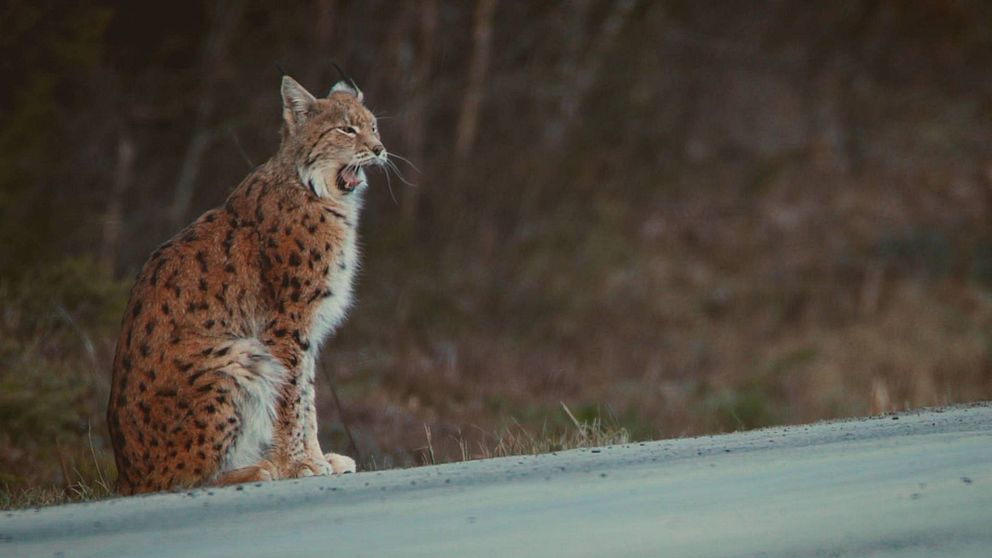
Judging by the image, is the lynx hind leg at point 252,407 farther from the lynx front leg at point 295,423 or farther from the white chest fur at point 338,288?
the white chest fur at point 338,288

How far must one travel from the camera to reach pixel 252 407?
6758mm

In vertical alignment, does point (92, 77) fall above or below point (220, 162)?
above

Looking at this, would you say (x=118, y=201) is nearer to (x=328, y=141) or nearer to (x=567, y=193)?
(x=567, y=193)

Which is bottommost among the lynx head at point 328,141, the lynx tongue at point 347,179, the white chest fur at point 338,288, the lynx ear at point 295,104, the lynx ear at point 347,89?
the white chest fur at point 338,288

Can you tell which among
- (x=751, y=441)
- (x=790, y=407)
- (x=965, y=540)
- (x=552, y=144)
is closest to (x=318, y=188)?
(x=751, y=441)

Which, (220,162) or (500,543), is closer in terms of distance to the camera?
(500,543)

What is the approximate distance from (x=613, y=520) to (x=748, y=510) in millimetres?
444

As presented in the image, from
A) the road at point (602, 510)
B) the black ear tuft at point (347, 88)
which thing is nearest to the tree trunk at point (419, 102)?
the black ear tuft at point (347, 88)

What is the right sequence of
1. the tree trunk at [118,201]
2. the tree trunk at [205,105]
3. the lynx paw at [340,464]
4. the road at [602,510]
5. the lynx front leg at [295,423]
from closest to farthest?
1. the road at [602,510]
2. the lynx front leg at [295,423]
3. the lynx paw at [340,464]
4. the tree trunk at [118,201]
5. the tree trunk at [205,105]

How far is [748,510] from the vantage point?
4.99 m

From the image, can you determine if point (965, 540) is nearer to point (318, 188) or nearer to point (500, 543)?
point (500, 543)

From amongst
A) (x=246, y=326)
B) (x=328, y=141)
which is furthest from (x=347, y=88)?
(x=246, y=326)

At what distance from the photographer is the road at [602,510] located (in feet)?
15.1

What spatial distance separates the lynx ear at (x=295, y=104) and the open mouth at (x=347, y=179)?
0.38 metres
